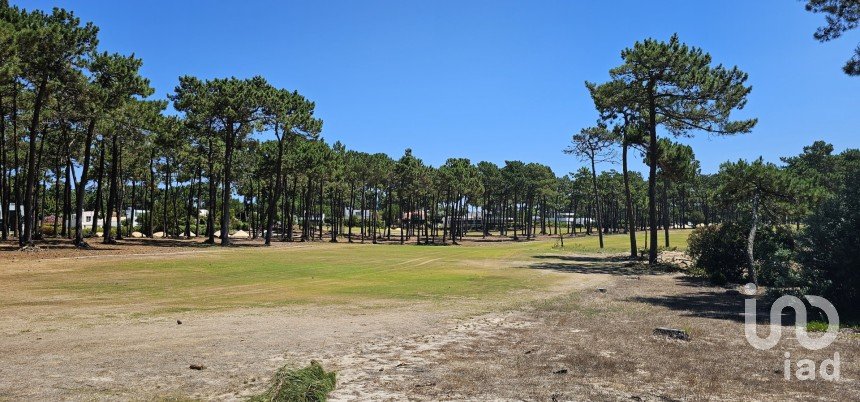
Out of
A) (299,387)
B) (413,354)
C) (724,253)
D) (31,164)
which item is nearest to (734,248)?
(724,253)

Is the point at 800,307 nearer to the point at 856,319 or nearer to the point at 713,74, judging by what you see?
the point at 856,319

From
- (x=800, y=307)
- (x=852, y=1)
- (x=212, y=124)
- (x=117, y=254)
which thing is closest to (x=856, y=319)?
(x=800, y=307)

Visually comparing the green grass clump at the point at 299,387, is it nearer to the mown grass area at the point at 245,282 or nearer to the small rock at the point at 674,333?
the small rock at the point at 674,333

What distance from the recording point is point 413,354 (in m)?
10.7

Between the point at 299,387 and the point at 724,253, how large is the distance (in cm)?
2787

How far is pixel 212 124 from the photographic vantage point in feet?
181

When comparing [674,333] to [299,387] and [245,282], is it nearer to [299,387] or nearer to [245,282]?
[299,387]

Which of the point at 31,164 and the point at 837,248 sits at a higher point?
the point at 31,164

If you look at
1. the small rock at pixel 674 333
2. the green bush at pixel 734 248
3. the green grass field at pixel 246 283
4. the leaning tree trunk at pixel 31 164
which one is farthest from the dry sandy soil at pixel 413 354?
the leaning tree trunk at pixel 31 164

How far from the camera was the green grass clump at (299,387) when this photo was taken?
6855 mm

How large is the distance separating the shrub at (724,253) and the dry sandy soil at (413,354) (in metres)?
12.6

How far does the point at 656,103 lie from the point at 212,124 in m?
40.8

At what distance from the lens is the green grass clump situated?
686 centimetres

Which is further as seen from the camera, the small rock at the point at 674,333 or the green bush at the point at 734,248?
the green bush at the point at 734,248
